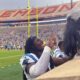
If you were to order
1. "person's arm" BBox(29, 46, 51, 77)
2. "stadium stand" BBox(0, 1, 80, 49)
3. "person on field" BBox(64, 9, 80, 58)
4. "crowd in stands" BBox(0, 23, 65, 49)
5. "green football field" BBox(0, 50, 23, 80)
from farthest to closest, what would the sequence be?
1. "crowd in stands" BBox(0, 23, 65, 49)
2. "stadium stand" BBox(0, 1, 80, 49)
3. "green football field" BBox(0, 50, 23, 80)
4. "person's arm" BBox(29, 46, 51, 77)
5. "person on field" BBox(64, 9, 80, 58)

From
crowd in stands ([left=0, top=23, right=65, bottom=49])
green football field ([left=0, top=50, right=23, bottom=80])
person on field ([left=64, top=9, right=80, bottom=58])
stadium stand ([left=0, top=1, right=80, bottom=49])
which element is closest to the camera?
person on field ([left=64, top=9, right=80, bottom=58])

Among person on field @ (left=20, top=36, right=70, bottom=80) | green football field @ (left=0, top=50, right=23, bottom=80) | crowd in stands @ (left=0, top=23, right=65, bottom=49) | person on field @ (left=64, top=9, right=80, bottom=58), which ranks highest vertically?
person on field @ (left=64, top=9, right=80, bottom=58)

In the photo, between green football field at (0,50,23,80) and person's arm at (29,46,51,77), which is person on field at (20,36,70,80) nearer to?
person's arm at (29,46,51,77)

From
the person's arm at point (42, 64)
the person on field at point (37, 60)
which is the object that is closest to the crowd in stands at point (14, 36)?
the person on field at point (37, 60)

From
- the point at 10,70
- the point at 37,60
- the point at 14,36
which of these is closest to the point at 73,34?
the point at 37,60

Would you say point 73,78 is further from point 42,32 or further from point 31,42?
point 42,32

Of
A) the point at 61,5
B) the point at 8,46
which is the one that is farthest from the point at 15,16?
the point at 8,46

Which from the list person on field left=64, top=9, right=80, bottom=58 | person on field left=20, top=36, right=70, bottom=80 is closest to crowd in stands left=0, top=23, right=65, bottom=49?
person on field left=20, top=36, right=70, bottom=80

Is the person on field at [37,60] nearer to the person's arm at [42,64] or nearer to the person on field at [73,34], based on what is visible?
the person's arm at [42,64]

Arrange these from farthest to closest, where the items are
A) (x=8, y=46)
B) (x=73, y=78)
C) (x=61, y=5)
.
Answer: (x=61, y=5) < (x=8, y=46) < (x=73, y=78)

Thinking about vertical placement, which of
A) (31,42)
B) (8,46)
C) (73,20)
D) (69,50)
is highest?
(73,20)

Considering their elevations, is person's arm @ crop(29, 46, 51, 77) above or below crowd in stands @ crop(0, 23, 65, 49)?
above

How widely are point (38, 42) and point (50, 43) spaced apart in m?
0.60

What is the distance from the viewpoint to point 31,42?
3393mm
